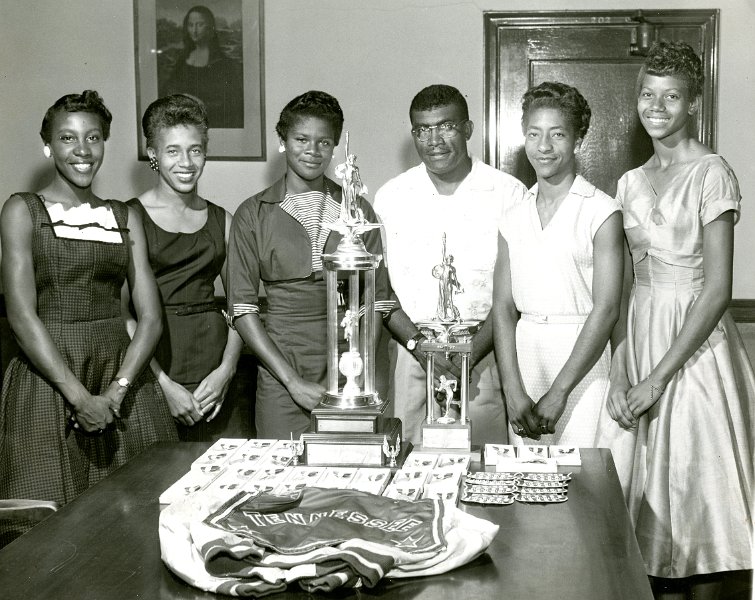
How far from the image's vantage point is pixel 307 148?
3412 mm

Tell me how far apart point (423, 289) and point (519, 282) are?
0.48m

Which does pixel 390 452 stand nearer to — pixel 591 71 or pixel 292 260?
pixel 292 260

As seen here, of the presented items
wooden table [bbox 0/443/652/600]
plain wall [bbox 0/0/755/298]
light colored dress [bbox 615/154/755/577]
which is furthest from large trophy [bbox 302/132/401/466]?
plain wall [bbox 0/0/755/298]

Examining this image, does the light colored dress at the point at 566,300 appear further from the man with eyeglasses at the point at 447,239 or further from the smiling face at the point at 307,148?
the smiling face at the point at 307,148

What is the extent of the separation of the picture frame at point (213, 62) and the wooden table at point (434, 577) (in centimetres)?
276

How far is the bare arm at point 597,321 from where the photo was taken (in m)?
3.13

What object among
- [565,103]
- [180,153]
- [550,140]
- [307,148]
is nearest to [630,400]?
[550,140]

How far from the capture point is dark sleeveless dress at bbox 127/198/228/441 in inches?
140

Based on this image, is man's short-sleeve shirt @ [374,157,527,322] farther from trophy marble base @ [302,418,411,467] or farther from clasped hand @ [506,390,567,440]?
trophy marble base @ [302,418,411,467]

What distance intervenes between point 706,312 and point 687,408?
325 mm

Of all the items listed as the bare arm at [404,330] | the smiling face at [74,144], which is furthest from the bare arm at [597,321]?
A: the smiling face at [74,144]

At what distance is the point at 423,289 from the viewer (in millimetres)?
3645

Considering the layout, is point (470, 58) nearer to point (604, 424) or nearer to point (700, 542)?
point (604, 424)

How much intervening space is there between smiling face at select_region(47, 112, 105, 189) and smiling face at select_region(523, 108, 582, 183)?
5.05ft
